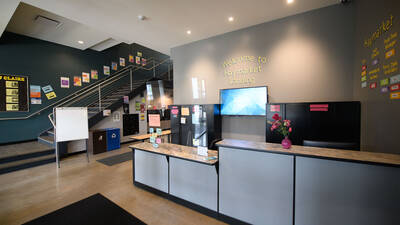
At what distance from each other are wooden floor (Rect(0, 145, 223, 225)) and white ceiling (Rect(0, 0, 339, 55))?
11.0 feet

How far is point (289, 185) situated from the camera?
5.34 feet

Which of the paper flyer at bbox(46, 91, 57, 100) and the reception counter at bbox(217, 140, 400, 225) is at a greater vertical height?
the paper flyer at bbox(46, 91, 57, 100)

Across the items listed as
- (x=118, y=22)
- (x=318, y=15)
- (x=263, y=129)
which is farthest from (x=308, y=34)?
(x=118, y=22)

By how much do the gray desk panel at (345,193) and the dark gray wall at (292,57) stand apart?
213cm

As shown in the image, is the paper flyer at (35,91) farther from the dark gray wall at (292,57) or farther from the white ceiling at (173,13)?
the dark gray wall at (292,57)

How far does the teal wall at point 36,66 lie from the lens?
4645mm

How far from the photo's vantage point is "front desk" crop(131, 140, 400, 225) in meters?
1.32

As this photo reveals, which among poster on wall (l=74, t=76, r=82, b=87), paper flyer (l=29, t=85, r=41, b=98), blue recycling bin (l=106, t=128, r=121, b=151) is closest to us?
paper flyer (l=29, t=85, r=41, b=98)

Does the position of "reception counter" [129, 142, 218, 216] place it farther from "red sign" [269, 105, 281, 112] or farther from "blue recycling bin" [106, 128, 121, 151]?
"blue recycling bin" [106, 128, 121, 151]

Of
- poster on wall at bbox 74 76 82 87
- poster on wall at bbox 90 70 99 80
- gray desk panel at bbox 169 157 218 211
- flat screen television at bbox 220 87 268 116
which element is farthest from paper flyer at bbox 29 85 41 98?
flat screen television at bbox 220 87 268 116

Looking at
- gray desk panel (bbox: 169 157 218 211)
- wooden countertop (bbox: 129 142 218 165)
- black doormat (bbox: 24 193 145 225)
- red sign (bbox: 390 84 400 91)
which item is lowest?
gray desk panel (bbox: 169 157 218 211)

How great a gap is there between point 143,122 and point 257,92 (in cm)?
510

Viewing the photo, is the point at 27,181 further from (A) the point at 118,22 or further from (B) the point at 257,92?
(B) the point at 257,92

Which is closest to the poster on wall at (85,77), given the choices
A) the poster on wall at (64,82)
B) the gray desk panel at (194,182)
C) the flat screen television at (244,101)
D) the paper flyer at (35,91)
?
the poster on wall at (64,82)
